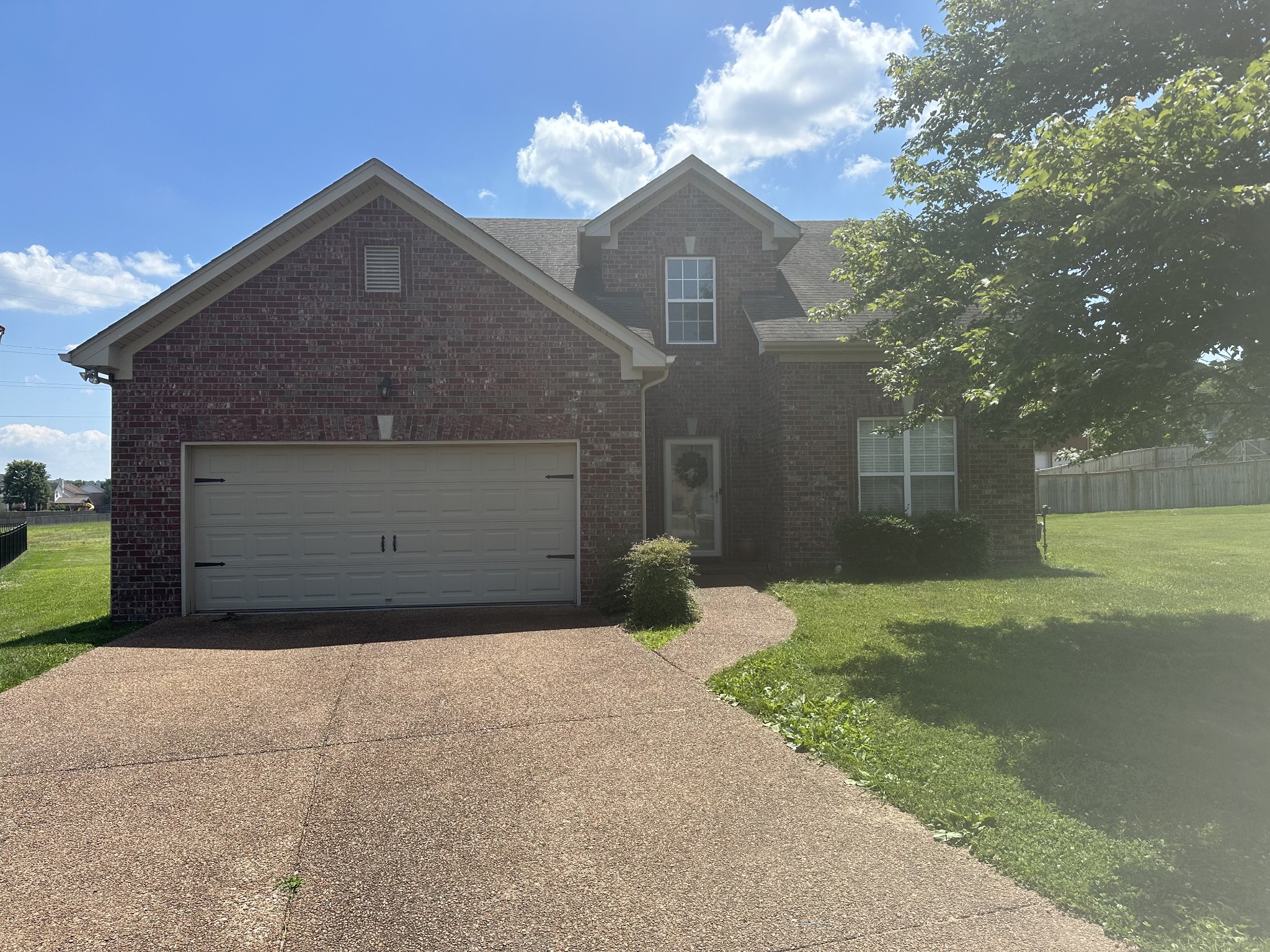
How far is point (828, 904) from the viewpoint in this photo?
11.0 ft

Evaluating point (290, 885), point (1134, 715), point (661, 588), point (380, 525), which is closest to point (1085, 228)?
point (1134, 715)

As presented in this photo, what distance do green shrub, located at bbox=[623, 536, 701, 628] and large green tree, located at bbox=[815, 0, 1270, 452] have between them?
3.42 meters

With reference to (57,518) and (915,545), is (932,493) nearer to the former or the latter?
(915,545)

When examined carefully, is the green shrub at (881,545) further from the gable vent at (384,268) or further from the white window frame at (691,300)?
the gable vent at (384,268)

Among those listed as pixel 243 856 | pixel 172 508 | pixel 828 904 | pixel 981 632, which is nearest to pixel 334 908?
pixel 243 856

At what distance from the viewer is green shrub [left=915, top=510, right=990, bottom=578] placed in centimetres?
1284

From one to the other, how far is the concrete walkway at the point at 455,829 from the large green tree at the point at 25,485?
82483 mm

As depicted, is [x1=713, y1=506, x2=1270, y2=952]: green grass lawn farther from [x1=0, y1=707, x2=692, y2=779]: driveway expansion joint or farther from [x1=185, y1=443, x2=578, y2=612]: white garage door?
[x1=185, y1=443, x2=578, y2=612]: white garage door

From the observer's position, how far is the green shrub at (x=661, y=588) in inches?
373

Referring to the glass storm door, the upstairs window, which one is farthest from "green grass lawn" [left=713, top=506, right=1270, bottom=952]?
the upstairs window

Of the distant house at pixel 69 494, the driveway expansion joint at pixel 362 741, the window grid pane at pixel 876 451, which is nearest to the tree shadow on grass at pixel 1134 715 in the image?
the driveway expansion joint at pixel 362 741

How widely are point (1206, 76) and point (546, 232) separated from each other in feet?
42.8

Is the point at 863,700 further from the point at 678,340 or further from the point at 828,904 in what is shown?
the point at 678,340

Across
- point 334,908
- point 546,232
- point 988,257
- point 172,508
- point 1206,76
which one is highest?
point 546,232
